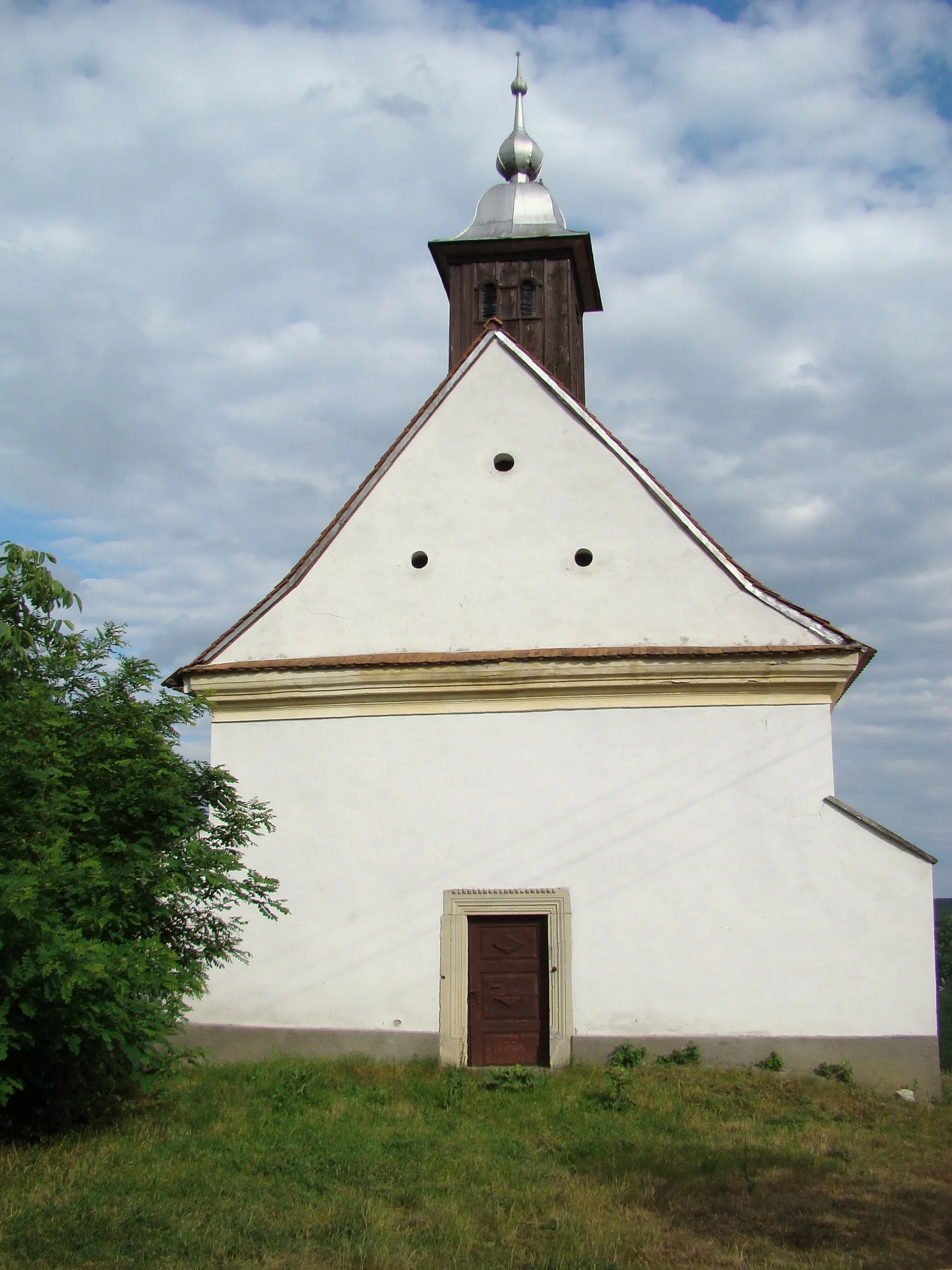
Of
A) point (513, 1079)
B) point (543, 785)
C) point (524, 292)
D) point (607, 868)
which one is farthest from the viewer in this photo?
point (524, 292)

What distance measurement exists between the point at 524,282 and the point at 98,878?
12058mm

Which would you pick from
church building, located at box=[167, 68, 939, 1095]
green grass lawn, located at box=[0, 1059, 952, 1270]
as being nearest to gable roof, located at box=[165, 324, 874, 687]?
church building, located at box=[167, 68, 939, 1095]

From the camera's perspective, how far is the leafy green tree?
7.39 m

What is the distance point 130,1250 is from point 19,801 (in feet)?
10.3

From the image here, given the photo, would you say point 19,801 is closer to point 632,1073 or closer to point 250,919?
point 250,919

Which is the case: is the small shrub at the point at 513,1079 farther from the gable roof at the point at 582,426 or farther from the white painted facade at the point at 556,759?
the gable roof at the point at 582,426

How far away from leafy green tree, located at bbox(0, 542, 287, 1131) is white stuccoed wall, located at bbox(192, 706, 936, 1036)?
2.63 metres

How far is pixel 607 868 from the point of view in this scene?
1166cm

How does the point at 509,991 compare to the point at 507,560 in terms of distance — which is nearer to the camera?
the point at 509,991

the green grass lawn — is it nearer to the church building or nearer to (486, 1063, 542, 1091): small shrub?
(486, 1063, 542, 1091): small shrub

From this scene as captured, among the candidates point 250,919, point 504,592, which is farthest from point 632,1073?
point 504,592

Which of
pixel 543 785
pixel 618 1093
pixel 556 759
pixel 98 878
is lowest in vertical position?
pixel 618 1093

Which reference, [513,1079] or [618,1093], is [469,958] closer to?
[513,1079]

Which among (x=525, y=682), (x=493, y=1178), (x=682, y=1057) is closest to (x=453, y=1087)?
(x=682, y=1057)
